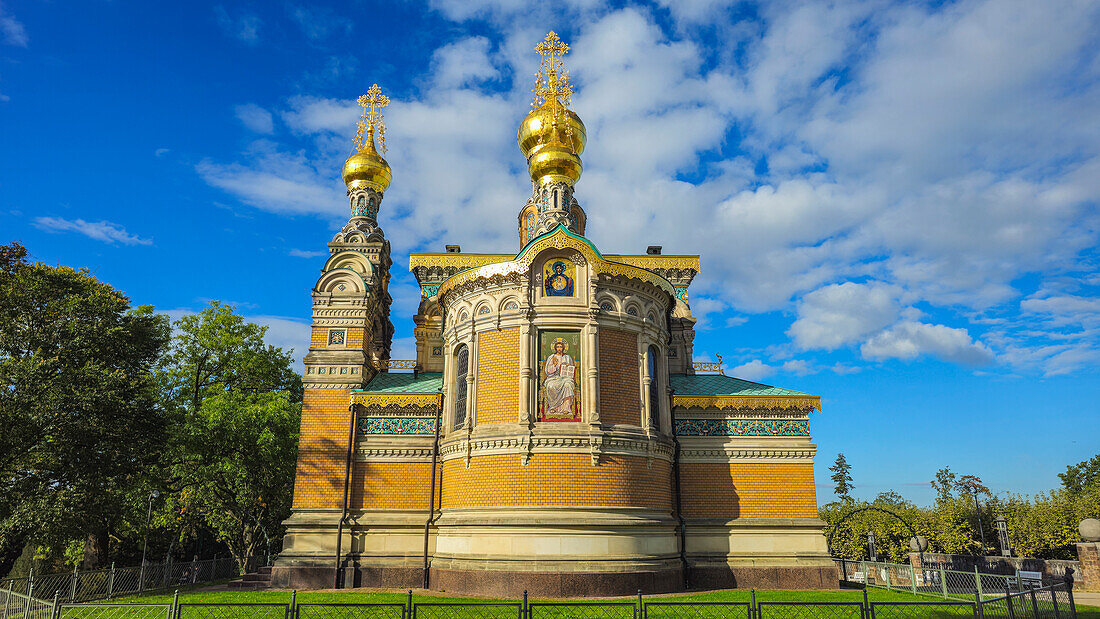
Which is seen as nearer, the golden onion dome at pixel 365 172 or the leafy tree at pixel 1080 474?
the golden onion dome at pixel 365 172

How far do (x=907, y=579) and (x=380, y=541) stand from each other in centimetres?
1500

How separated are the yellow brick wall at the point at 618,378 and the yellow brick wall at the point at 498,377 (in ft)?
7.21

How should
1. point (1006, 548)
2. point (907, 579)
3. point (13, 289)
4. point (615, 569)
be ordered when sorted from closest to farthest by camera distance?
point (615, 569) < point (13, 289) < point (907, 579) < point (1006, 548)

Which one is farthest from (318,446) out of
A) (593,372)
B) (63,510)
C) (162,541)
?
(162,541)

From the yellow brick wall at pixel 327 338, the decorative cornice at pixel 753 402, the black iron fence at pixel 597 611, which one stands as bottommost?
the black iron fence at pixel 597 611

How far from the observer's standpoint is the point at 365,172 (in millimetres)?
24141

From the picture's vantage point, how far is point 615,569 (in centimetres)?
1418

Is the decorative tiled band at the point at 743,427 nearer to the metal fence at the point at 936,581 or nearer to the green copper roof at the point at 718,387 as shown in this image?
the green copper roof at the point at 718,387

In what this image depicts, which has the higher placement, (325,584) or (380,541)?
(380,541)

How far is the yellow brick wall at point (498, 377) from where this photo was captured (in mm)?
15680

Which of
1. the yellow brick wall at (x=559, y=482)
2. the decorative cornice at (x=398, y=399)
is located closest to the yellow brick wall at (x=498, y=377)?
the yellow brick wall at (x=559, y=482)

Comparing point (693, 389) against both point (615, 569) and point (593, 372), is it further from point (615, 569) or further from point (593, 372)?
point (615, 569)

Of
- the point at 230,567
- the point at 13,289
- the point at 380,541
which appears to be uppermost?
the point at 13,289

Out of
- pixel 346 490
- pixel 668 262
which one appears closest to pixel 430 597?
pixel 346 490
